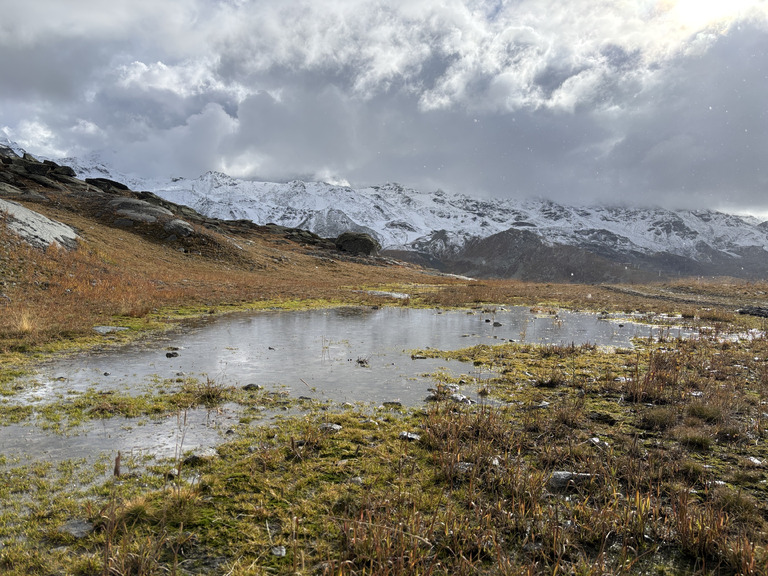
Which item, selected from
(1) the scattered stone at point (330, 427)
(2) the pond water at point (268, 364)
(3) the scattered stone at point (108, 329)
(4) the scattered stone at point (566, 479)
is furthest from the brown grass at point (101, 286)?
(4) the scattered stone at point (566, 479)

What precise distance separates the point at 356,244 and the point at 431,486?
98.5 metres

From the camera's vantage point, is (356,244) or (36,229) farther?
(356,244)

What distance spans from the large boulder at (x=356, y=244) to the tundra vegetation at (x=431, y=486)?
91.1 metres

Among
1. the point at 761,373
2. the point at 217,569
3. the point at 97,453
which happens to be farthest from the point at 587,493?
the point at 761,373

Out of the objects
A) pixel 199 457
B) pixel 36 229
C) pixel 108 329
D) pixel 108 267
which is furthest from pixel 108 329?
pixel 36 229

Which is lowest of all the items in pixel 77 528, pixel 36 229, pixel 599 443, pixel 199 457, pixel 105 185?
pixel 77 528

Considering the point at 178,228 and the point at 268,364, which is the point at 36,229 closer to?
the point at 178,228

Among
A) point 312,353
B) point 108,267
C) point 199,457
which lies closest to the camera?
point 199,457

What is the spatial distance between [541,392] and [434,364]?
12.2ft

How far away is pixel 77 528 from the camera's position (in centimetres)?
434

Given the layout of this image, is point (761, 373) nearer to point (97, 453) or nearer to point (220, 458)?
point (220, 458)

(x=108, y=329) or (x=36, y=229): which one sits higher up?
(x=36, y=229)

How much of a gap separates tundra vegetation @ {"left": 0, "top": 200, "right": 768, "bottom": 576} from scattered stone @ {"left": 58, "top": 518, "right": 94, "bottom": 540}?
0.8 inches

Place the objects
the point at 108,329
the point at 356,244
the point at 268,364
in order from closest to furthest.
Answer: the point at 268,364 < the point at 108,329 < the point at 356,244
